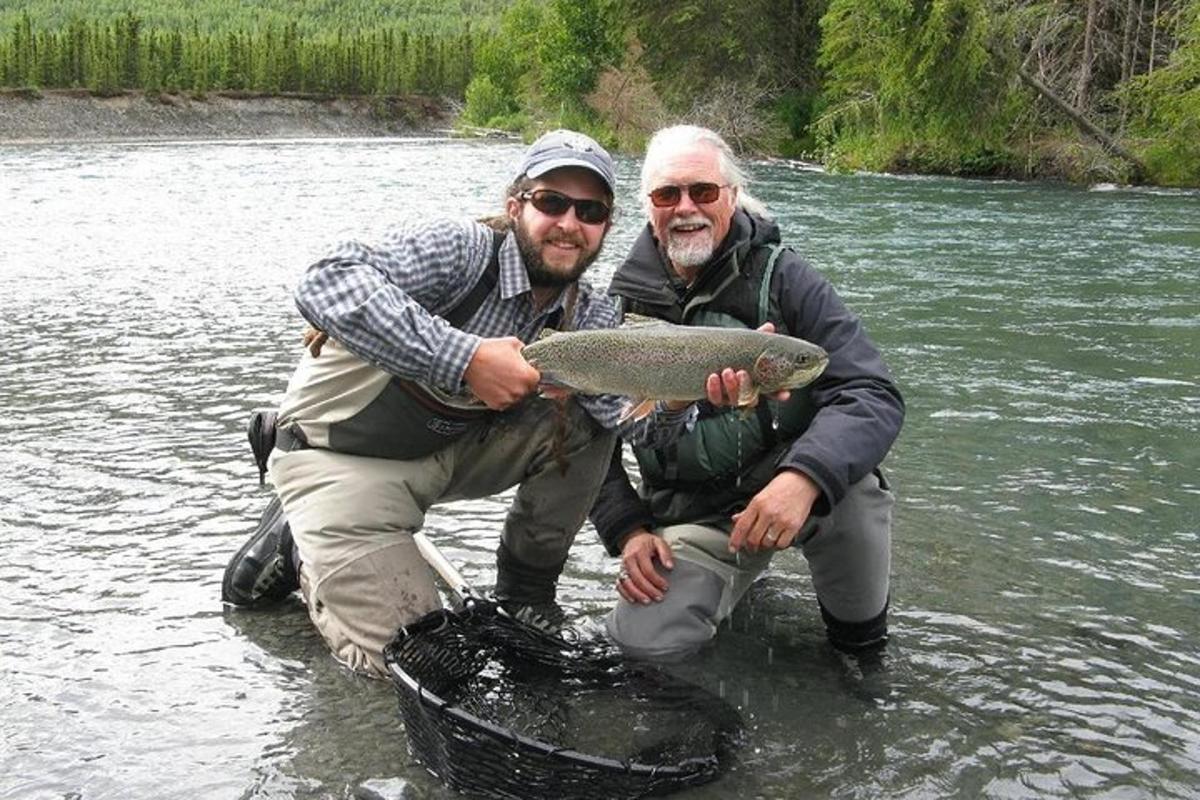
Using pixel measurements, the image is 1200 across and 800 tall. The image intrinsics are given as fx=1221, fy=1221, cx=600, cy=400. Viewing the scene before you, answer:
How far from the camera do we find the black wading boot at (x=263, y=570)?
4.32 meters

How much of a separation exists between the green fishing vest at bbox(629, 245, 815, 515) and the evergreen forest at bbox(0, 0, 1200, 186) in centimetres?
2454

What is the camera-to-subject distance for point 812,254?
48.2ft

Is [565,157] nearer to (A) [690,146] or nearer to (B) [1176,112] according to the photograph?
(A) [690,146]

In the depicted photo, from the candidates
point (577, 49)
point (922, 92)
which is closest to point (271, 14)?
point (577, 49)

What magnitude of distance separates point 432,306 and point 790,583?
1893 mm

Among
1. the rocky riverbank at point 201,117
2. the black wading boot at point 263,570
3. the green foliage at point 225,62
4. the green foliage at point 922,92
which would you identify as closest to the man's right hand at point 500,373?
the black wading boot at point 263,570

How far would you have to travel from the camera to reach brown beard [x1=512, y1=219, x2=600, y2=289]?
3.87 metres

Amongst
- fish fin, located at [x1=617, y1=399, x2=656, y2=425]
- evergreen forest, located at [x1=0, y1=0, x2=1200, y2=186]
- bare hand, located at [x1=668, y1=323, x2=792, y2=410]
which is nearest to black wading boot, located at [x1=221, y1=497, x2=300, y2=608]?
fish fin, located at [x1=617, y1=399, x2=656, y2=425]

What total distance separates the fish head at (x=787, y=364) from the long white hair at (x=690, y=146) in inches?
30.4

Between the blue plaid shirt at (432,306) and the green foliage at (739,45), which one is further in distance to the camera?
the green foliage at (739,45)

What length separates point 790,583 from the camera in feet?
15.8

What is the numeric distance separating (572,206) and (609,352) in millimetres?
532

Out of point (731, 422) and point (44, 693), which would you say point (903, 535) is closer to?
point (731, 422)

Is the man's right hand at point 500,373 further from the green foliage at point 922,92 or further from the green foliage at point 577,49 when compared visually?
the green foliage at point 577,49
